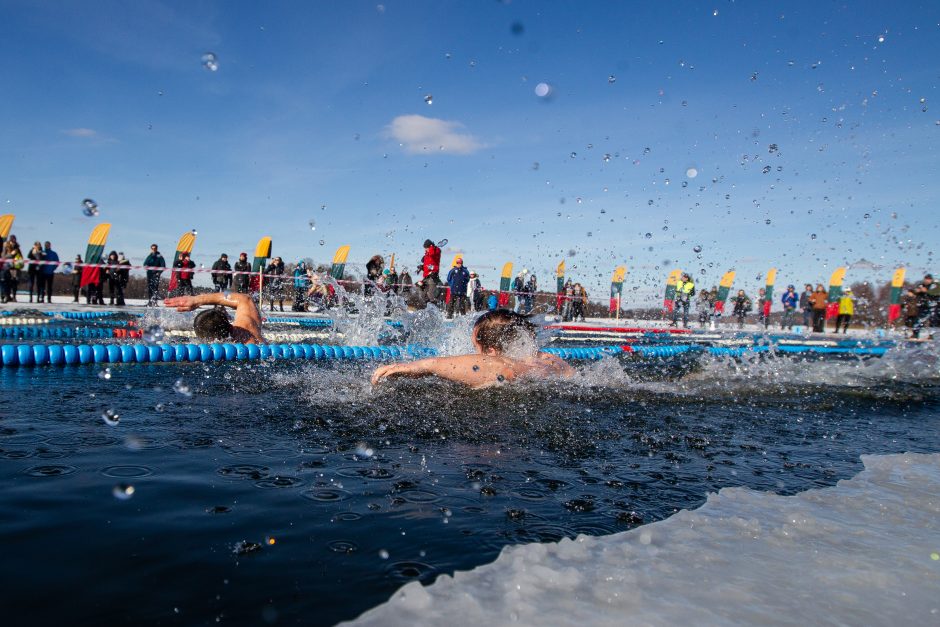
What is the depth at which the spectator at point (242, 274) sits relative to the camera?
1590 cm

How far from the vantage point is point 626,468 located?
2.82m

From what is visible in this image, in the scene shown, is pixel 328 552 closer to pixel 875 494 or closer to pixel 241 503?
pixel 241 503

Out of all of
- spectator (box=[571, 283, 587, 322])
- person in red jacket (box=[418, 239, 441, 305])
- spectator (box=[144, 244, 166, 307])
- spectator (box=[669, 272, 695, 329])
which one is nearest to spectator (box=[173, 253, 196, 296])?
spectator (box=[144, 244, 166, 307])

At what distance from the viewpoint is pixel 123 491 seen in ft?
7.28

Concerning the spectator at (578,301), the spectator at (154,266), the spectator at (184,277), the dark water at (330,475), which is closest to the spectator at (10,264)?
the spectator at (154,266)

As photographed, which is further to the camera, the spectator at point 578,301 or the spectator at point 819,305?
the spectator at point 578,301

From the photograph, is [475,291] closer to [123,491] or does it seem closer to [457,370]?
[457,370]

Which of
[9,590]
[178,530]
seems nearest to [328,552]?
[178,530]

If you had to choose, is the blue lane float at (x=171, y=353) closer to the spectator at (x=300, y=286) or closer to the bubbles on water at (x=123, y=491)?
the bubbles on water at (x=123, y=491)

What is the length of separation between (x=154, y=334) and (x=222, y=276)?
616 centimetres

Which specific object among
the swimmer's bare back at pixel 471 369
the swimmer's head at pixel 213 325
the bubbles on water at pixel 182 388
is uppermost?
the swimmer's head at pixel 213 325

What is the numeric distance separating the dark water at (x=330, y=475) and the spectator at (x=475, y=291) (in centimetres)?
1385

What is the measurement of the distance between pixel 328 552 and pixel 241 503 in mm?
554

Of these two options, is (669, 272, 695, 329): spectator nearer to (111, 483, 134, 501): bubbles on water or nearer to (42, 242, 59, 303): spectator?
A: (42, 242, 59, 303): spectator
